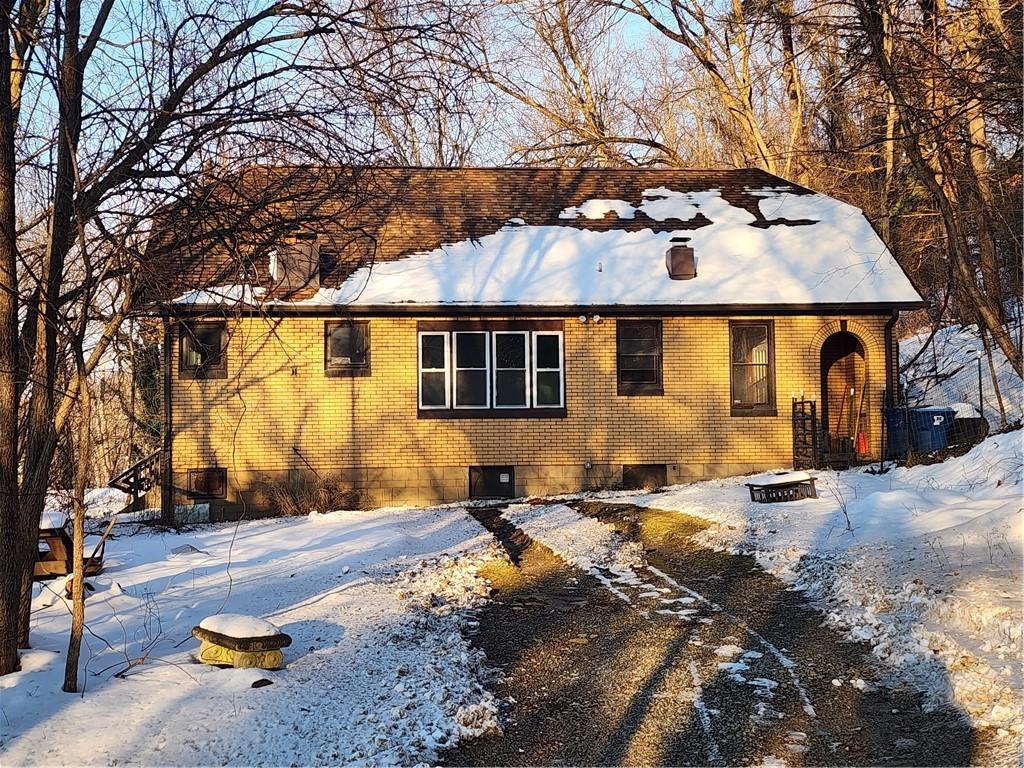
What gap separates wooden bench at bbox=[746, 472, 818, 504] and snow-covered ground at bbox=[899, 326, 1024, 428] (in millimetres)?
10795

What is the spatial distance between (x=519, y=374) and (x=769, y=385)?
496cm

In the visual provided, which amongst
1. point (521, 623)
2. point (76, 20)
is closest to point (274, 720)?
point (521, 623)

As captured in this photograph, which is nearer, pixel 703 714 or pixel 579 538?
pixel 703 714

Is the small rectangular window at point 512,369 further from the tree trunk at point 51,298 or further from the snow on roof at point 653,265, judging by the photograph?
the tree trunk at point 51,298

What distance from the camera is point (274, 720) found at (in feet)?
16.9

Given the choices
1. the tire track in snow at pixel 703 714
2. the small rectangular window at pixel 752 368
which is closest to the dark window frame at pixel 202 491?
the small rectangular window at pixel 752 368

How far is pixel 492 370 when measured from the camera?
1800 centimetres

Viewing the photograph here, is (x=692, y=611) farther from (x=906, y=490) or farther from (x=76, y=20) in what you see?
(x=76, y=20)

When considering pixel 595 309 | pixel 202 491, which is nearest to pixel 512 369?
pixel 595 309

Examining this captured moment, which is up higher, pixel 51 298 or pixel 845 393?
pixel 51 298

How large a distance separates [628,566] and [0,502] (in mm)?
6349

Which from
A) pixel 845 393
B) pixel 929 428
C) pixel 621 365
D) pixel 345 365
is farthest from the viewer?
pixel 845 393

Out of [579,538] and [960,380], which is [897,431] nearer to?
[579,538]

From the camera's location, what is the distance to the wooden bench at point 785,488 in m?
12.7
